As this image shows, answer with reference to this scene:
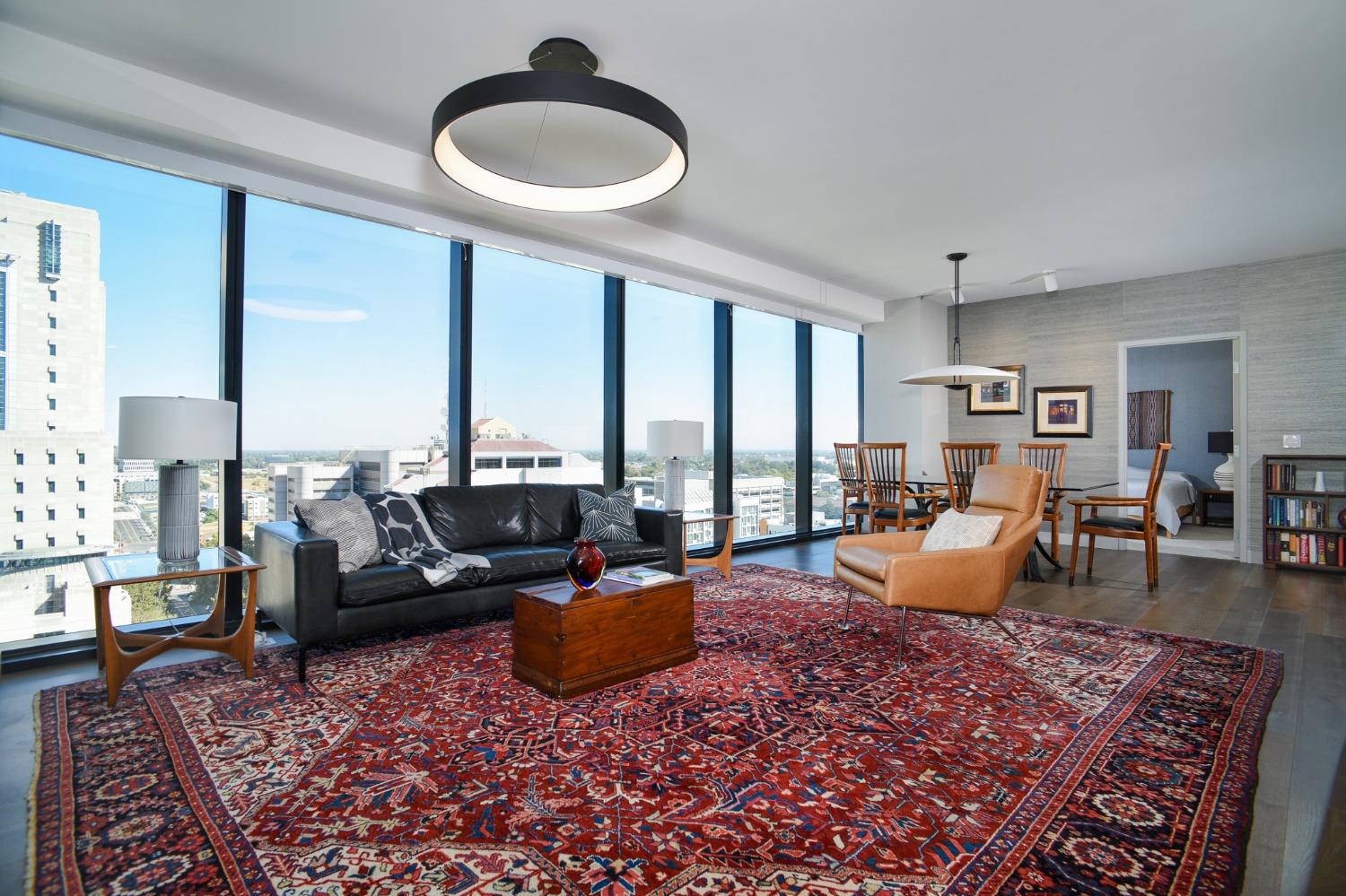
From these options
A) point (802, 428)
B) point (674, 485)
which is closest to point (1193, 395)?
point (802, 428)

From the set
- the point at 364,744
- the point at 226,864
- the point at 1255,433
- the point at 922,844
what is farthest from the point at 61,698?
the point at 1255,433

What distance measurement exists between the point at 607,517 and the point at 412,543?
4.33ft

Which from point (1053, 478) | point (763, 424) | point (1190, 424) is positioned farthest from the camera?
point (1190, 424)

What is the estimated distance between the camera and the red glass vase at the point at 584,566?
284 cm

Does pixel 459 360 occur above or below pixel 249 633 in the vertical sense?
above

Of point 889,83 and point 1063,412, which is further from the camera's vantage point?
point 1063,412

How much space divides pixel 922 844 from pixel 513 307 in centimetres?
419

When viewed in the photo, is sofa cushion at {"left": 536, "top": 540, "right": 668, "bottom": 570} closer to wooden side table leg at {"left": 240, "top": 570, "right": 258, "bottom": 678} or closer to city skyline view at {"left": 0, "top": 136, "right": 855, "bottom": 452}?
city skyline view at {"left": 0, "top": 136, "right": 855, "bottom": 452}

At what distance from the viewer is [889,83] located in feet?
10.2

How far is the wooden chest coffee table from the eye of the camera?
2619 mm

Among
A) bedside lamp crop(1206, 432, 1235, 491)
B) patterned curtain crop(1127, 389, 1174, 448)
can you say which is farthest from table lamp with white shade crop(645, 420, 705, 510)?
patterned curtain crop(1127, 389, 1174, 448)

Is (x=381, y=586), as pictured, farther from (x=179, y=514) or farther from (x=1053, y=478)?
(x=1053, y=478)

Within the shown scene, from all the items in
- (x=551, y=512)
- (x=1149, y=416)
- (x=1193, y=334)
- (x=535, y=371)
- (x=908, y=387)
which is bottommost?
(x=551, y=512)

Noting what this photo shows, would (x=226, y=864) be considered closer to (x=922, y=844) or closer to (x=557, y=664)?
(x=557, y=664)
